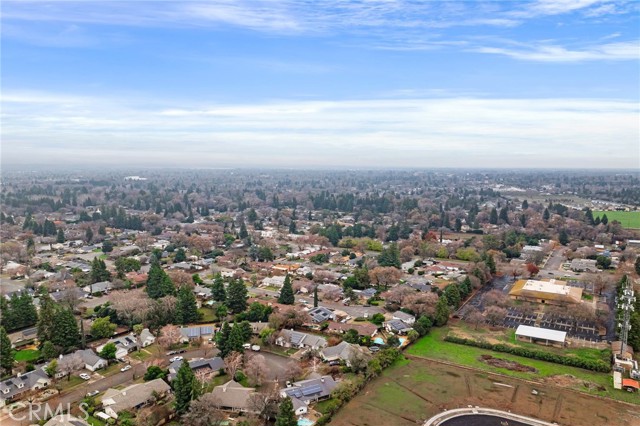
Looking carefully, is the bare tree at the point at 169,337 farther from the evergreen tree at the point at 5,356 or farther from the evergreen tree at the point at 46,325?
the evergreen tree at the point at 5,356

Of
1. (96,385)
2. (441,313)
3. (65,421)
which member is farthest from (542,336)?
(65,421)

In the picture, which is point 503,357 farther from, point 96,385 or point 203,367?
point 96,385

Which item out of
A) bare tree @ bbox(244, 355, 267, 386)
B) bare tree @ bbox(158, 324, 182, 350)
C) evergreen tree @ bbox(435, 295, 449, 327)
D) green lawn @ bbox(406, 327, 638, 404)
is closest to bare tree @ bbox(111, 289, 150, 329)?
bare tree @ bbox(158, 324, 182, 350)

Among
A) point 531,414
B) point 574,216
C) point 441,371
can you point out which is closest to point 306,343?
point 441,371

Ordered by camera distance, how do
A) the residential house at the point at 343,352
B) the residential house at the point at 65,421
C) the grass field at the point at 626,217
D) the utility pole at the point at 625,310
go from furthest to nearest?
the grass field at the point at 626,217, the utility pole at the point at 625,310, the residential house at the point at 343,352, the residential house at the point at 65,421

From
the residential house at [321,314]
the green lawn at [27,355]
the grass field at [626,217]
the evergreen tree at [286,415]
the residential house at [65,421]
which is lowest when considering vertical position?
the green lawn at [27,355]

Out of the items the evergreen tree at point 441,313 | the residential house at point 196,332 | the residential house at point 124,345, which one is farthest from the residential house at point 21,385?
the evergreen tree at point 441,313
